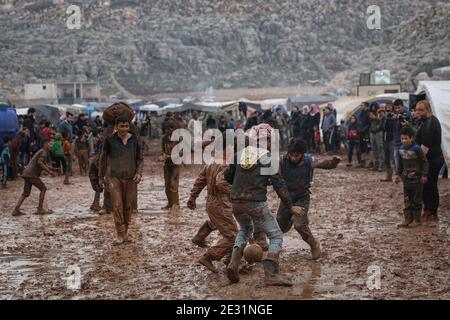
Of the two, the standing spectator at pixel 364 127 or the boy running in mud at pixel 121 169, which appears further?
the standing spectator at pixel 364 127

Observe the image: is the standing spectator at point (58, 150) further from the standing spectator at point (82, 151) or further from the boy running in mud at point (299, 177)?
the boy running in mud at point (299, 177)

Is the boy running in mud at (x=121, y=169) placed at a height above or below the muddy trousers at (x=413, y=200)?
above

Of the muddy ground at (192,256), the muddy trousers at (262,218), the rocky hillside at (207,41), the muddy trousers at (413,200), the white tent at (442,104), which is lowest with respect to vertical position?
the muddy ground at (192,256)

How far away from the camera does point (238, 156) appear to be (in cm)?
754

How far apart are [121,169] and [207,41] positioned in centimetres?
10105

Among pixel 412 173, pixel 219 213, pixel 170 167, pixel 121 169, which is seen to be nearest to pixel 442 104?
pixel 412 173

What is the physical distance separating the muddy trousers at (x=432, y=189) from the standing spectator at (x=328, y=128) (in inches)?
589

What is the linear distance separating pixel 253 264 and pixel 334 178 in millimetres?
10542

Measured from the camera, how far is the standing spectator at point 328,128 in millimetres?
26109

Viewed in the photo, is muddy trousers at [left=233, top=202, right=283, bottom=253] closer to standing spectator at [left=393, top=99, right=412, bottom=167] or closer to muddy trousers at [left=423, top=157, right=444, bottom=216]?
muddy trousers at [left=423, top=157, right=444, bottom=216]

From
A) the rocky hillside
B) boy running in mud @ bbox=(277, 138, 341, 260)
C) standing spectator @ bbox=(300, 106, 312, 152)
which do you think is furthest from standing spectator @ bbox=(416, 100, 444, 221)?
the rocky hillside

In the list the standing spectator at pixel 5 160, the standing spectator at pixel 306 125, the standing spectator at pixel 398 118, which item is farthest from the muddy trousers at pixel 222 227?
the standing spectator at pixel 306 125

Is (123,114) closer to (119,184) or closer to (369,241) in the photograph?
(119,184)

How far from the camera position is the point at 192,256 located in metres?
9.14
